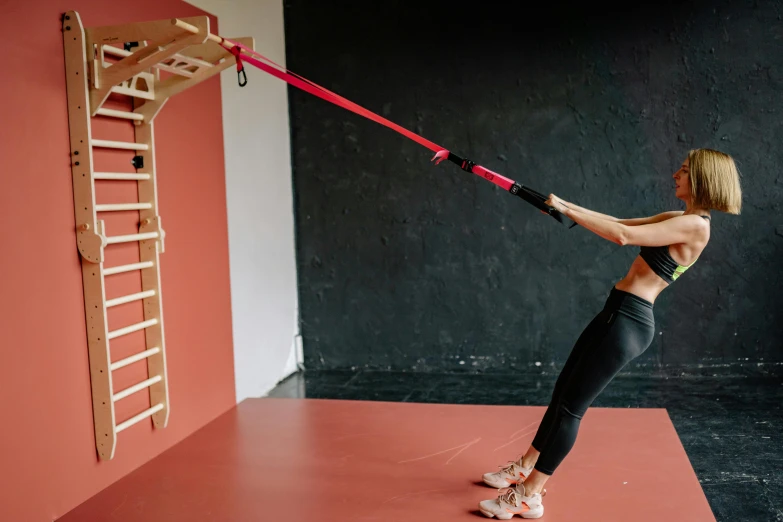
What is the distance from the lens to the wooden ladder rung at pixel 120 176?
2954 mm

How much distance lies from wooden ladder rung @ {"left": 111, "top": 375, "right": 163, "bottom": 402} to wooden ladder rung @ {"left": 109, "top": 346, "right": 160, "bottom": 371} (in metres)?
0.11

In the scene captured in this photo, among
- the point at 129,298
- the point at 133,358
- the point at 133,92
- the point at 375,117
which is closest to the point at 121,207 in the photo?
the point at 129,298

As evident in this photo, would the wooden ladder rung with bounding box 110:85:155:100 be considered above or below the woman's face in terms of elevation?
above

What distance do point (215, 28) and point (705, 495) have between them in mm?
3356

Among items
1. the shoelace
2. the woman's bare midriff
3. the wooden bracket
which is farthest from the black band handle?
the wooden bracket

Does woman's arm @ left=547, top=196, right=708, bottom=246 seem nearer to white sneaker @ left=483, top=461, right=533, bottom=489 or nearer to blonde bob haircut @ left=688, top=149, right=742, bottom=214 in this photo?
blonde bob haircut @ left=688, top=149, right=742, bottom=214

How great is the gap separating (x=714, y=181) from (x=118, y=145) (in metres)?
Result: 2.41

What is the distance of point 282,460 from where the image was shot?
11.1 feet

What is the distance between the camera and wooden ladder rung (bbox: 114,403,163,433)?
10.1ft

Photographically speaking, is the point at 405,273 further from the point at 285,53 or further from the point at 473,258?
the point at 285,53

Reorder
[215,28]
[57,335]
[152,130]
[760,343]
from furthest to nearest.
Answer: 1. [760,343]
2. [215,28]
3. [152,130]
4. [57,335]

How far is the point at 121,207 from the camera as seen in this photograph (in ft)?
10.2

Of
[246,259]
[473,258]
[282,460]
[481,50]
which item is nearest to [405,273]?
[473,258]

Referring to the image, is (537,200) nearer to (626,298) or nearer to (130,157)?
(626,298)
